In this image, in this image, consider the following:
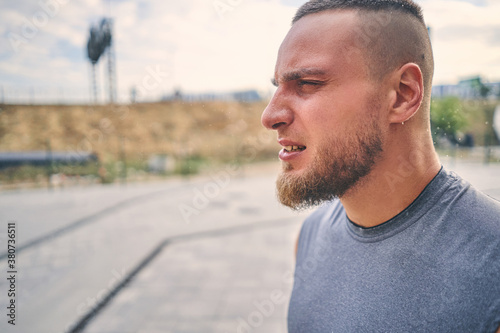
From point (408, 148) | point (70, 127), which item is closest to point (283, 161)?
point (408, 148)

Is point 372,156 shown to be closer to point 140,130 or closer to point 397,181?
point 397,181

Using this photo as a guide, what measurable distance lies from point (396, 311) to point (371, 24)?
93 cm

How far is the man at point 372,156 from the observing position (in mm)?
980

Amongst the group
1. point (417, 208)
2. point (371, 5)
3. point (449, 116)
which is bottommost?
point (417, 208)

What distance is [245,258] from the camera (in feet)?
19.8

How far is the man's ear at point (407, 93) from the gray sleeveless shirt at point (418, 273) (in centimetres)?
25

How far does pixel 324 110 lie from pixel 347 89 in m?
0.10

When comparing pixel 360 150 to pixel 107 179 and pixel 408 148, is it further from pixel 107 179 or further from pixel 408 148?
pixel 107 179

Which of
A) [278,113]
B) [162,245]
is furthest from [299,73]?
[162,245]

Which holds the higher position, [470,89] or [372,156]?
[470,89]

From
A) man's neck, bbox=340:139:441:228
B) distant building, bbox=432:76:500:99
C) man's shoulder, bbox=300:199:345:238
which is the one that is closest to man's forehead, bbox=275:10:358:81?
man's neck, bbox=340:139:441:228

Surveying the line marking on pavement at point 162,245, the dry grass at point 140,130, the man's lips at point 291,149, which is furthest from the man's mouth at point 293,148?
the dry grass at point 140,130

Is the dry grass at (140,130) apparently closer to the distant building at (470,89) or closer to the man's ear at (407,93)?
the distant building at (470,89)

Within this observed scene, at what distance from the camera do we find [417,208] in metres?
1.06
